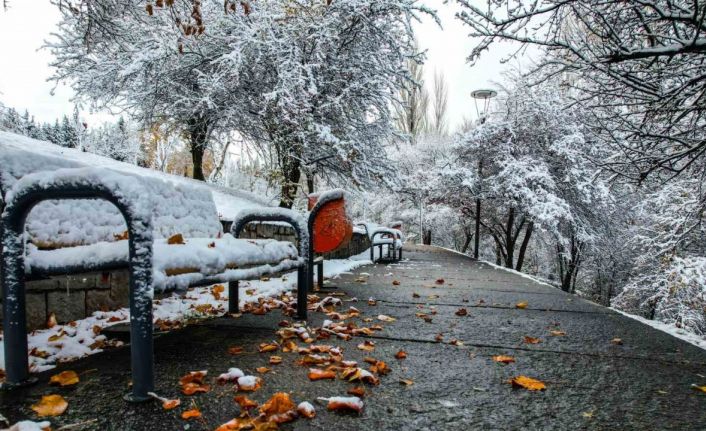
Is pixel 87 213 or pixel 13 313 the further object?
pixel 87 213

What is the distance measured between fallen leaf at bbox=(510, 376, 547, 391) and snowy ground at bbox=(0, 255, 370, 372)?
6.59ft

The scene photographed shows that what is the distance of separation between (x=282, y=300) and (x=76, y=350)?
164 cm

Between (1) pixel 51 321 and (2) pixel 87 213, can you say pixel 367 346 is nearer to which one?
(2) pixel 87 213

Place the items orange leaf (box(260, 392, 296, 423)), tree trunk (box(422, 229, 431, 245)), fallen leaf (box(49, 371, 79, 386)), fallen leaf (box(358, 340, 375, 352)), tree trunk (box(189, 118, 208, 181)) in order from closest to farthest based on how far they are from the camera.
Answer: orange leaf (box(260, 392, 296, 423))
fallen leaf (box(49, 371, 79, 386))
fallen leaf (box(358, 340, 375, 352))
tree trunk (box(189, 118, 208, 181))
tree trunk (box(422, 229, 431, 245))

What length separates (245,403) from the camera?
4.62 feet

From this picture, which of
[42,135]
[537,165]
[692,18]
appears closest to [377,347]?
[692,18]

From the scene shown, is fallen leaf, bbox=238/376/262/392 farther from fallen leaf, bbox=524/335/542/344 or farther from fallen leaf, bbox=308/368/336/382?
fallen leaf, bbox=524/335/542/344

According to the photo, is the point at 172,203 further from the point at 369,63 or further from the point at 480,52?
the point at 369,63

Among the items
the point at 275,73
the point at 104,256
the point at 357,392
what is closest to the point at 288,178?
the point at 275,73

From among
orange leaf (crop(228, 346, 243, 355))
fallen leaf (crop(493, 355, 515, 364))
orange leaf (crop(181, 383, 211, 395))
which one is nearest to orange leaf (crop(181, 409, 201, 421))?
orange leaf (crop(181, 383, 211, 395))

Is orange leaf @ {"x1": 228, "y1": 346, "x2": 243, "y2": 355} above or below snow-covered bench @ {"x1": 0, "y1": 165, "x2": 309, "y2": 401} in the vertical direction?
below

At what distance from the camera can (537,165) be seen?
1310 centimetres

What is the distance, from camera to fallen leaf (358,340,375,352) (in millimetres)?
2168

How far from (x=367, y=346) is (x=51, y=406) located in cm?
136
